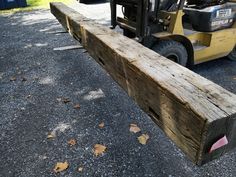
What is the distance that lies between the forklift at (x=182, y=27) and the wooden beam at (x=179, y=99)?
1512mm

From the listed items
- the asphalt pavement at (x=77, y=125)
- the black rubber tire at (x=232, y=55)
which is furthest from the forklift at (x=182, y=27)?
the asphalt pavement at (x=77, y=125)

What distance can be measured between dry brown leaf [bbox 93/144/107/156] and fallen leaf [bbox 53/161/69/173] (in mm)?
368

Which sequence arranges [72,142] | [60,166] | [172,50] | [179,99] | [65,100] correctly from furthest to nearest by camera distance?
[172,50] < [65,100] < [72,142] < [60,166] < [179,99]

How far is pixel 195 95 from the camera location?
174cm

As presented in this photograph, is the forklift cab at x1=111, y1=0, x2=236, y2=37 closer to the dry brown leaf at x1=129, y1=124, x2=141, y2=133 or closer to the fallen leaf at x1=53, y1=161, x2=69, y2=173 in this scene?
the dry brown leaf at x1=129, y1=124, x2=141, y2=133

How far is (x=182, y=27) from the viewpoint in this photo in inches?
176

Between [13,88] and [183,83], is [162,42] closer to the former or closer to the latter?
[183,83]

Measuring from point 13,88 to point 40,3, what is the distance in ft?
34.1

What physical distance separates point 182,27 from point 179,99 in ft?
10.3

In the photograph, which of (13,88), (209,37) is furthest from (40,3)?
(209,37)

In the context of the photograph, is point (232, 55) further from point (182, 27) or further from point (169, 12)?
point (169, 12)

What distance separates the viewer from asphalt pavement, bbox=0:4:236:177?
2.66 m

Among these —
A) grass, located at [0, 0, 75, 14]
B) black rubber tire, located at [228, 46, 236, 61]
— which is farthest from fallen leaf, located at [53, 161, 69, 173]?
grass, located at [0, 0, 75, 14]

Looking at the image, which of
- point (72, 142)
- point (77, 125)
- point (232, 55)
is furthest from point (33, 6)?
point (72, 142)
